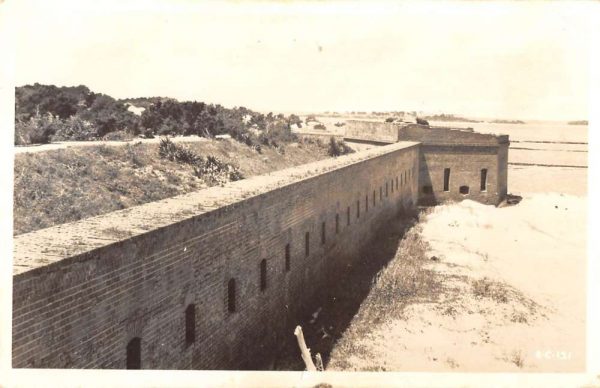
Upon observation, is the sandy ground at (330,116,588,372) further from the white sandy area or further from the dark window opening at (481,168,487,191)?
the dark window opening at (481,168,487,191)

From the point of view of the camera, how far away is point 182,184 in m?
18.9

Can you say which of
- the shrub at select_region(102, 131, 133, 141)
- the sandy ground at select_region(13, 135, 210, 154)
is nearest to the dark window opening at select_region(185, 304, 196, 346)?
the sandy ground at select_region(13, 135, 210, 154)

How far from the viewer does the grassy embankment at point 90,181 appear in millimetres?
13820

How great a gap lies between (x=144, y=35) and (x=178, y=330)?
7.25m

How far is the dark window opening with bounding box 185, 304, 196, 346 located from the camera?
7.82 m

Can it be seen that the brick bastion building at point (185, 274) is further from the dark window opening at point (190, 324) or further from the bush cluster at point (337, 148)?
the bush cluster at point (337, 148)

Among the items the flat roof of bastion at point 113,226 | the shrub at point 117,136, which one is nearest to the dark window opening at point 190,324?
the flat roof of bastion at point 113,226

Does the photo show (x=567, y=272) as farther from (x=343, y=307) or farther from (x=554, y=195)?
(x=554, y=195)

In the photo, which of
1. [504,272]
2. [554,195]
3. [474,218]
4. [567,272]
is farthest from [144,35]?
[554,195]

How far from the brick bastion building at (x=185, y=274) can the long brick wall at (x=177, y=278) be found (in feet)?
0.05

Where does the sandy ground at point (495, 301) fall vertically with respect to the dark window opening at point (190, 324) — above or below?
below

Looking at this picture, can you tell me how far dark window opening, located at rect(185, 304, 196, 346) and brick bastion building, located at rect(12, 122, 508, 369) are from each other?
17mm

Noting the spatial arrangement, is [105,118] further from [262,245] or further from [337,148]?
[262,245]

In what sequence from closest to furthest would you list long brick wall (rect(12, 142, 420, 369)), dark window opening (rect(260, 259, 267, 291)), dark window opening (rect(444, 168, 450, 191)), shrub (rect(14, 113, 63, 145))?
long brick wall (rect(12, 142, 420, 369)) → dark window opening (rect(260, 259, 267, 291)) → shrub (rect(14, 113, 63, 145)) → dark window opening (rect(444, 168, 450, 191))
